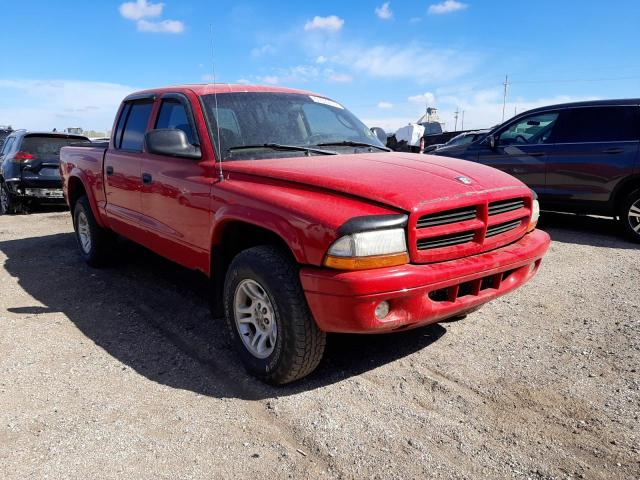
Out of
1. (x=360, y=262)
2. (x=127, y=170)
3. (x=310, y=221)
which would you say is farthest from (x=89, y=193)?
(x=360, y=262)

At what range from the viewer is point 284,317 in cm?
266

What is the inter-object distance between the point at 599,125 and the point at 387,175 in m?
5.32

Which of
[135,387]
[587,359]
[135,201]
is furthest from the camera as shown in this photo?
[135,201]

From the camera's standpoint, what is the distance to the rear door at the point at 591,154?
643 cm

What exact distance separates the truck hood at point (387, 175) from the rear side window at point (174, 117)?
0.66 m

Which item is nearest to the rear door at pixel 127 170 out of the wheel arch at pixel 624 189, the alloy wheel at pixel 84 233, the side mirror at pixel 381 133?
the alloy wheel at pixel 84 233

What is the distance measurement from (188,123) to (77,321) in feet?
6.28

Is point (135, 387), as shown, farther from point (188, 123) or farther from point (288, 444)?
point (188, 123)

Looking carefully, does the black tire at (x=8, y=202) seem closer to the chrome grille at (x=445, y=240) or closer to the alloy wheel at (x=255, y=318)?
the alloy wheel at (x=255, y=318)

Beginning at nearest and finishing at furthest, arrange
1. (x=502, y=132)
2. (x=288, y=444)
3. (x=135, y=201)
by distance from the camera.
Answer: (x=288, y=444), (x=135, y=201), (x=502, y=132)

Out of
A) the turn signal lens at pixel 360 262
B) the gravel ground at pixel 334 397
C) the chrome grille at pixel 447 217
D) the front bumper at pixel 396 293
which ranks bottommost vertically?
the gravel ground at pixel 334 397

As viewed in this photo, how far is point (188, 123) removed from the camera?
3709 mm

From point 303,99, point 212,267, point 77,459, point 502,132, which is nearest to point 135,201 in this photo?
point 212,267

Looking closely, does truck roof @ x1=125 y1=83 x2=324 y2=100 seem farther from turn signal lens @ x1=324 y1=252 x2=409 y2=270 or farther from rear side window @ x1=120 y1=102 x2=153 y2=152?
turn signal lens @ x1=324 y1=252 x2=409 y2=270
